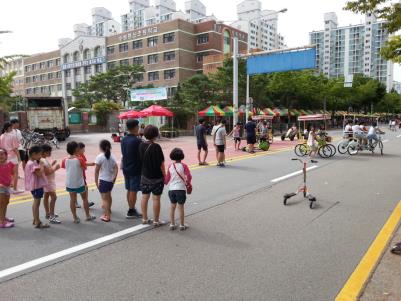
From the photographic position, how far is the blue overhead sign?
23927mm

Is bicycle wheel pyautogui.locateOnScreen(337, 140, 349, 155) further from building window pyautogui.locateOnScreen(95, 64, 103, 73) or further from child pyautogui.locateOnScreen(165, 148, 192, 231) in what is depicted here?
building window pyautogui.locateOnScreen(95, 64, 103, 73)

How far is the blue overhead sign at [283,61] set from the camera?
23927 mm

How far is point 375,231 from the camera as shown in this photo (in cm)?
576

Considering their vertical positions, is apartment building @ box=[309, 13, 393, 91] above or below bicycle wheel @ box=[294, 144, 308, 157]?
above

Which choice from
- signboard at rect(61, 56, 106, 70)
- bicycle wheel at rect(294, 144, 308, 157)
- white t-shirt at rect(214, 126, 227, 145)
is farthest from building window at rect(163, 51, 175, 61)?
white t-shirt at rect(214, 126, 227, 145)

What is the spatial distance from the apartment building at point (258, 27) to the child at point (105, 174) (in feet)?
332

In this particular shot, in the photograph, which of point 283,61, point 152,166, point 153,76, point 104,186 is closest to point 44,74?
point 153,76

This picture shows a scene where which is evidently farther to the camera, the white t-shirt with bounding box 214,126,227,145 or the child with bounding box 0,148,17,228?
the white t-shirt with bounding box 214,126,227,145

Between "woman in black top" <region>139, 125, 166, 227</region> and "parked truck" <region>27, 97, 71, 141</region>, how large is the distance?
23149 mm

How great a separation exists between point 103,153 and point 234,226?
238 centimetres

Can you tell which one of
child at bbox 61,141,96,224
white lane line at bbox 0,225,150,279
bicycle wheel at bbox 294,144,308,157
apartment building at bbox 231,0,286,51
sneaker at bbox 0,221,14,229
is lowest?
white lane line at bbox 0,225,150,279

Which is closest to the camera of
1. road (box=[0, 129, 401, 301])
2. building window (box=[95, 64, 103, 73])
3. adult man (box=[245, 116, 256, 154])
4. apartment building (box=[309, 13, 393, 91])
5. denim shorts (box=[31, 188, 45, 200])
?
road (box=[0, 129, 401, 301])

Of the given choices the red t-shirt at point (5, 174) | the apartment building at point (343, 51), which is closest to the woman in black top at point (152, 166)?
the red t-shirt at point (5, 174)

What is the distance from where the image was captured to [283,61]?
25000mm
